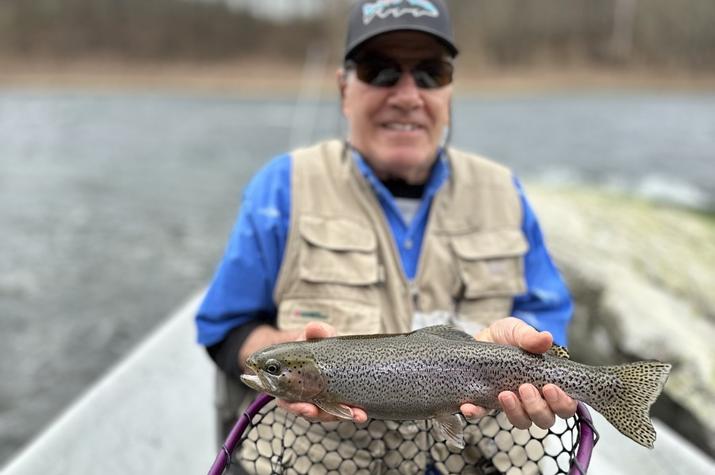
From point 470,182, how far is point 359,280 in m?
0.73

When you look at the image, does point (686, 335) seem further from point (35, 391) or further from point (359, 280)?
point (35, 391)

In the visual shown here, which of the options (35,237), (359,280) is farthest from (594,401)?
(35,237)

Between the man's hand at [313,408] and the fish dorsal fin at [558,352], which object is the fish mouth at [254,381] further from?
the fish dorsal fin at [558,352]

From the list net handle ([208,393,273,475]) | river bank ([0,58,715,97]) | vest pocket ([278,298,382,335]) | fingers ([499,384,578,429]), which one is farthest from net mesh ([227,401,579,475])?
river bank ([0,58,715,97])

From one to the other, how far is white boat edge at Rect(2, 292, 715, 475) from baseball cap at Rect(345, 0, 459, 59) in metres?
2.14

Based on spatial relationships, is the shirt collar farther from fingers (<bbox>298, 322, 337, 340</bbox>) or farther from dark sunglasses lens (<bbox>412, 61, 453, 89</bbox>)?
fingers (<bbox>298, 322, 337, 340</bbox>)

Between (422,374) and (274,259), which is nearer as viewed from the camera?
(422,374)

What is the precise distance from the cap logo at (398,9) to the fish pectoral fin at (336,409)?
5.04 feet

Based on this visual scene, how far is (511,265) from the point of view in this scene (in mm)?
2943

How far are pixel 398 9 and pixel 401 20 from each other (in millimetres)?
62

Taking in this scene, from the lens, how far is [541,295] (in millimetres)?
2934

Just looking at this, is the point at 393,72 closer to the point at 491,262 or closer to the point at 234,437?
the point at 491,262

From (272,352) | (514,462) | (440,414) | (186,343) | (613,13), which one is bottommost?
(186,343)

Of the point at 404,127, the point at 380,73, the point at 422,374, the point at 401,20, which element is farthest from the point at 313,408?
the point at 401,20
